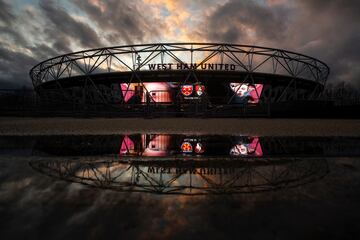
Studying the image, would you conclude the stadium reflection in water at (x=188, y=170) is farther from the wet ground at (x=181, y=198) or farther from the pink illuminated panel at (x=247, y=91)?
the pink illuminated panel at (x=247, y=91)

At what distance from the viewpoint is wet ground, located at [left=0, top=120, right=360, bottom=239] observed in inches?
39.6

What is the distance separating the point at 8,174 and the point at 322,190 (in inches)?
105

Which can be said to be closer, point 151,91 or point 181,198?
point 181,198

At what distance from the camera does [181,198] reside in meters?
1.41

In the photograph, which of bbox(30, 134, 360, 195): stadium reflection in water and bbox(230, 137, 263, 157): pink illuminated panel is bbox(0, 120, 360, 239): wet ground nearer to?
bbox(30, 134, 360, 195): stadium reflection in water

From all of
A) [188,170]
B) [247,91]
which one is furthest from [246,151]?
[247,91]

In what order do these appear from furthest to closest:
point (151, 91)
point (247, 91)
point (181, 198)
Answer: point (151, 91) → point (247, 91) → point (181, 198)

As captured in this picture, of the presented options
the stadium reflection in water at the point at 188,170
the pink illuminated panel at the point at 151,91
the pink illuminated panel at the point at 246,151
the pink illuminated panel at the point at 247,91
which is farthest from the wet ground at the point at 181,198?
the pink illuminated panel at the point at 151,91

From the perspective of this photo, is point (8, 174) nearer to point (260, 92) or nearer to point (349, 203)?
point (349, 203)

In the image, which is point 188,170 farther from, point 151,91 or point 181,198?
point 151,91

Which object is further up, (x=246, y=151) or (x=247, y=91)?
(x=247, y=91)

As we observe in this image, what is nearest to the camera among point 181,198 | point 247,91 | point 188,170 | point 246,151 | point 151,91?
point 181,198

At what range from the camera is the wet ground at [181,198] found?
1005mm

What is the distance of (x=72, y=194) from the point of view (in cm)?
147
